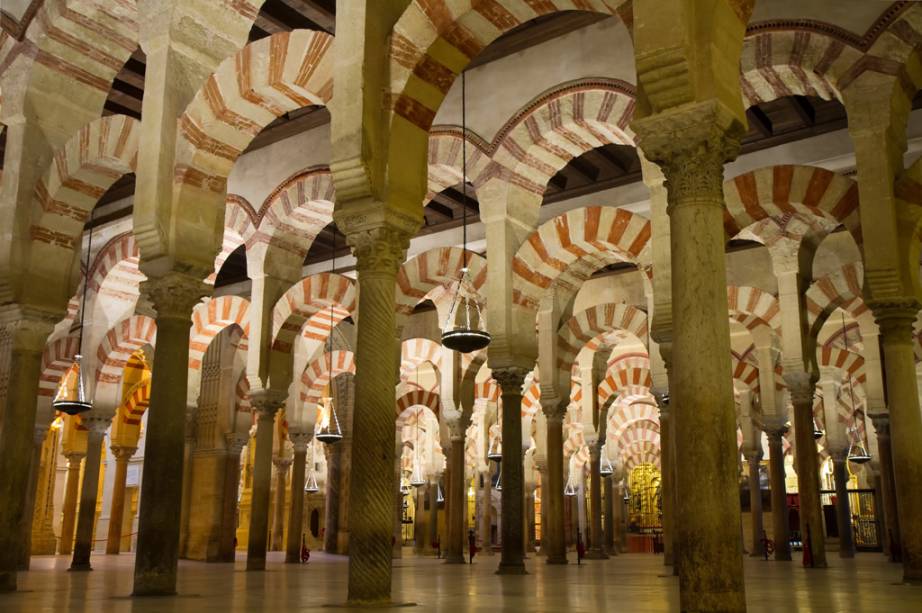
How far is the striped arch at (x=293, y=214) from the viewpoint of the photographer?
9.39 metres

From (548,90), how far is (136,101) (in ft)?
15.0

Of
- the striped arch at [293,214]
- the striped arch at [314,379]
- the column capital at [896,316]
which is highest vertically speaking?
the striped arch at [293,214]

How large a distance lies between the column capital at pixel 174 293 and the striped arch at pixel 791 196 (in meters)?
4.92

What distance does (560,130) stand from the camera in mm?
7840

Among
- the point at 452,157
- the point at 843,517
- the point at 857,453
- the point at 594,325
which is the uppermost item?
the point at 452,157

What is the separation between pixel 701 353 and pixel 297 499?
373 inches

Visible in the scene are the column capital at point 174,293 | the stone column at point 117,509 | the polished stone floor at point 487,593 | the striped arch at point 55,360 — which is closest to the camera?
the polished stone floor at point 487,593

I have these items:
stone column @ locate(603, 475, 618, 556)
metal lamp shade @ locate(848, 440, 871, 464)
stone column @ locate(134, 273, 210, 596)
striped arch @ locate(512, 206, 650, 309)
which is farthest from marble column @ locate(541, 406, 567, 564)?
stone column @ locate(603, 475, 618, 556)

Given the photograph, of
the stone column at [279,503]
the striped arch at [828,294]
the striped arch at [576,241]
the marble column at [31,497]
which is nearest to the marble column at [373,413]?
the striped arch at [576,241]

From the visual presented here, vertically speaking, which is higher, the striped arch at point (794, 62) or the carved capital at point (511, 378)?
the striped arch at point (794, 62)

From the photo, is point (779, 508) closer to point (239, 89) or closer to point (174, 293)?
point (174, 293)

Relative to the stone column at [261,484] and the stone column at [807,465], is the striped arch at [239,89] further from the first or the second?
the stone column at [807,465]

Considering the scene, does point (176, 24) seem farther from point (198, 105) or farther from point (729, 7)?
point (729, 7)

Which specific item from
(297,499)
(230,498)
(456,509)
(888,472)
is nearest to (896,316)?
(888,472)
